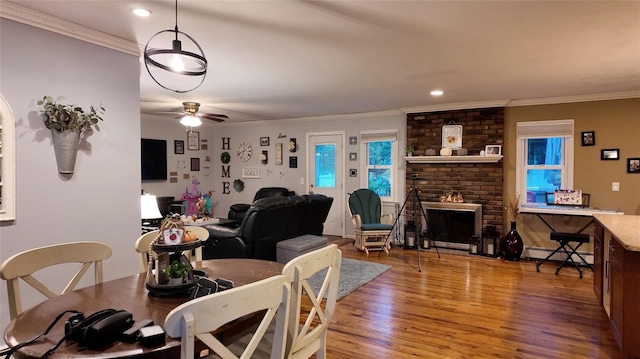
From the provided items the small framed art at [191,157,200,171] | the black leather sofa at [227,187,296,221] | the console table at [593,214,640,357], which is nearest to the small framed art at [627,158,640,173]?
the console table at [593,214,640,357]

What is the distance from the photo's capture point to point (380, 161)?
6.91 m

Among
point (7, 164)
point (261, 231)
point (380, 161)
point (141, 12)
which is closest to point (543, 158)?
point (380, 161)

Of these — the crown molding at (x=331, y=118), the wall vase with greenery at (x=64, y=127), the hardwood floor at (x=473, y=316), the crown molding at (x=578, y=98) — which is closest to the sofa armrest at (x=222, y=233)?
the hardwood floor at (x=473, y=316)

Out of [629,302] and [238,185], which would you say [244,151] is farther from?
[629,302]

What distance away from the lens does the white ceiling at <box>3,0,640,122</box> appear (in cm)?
241

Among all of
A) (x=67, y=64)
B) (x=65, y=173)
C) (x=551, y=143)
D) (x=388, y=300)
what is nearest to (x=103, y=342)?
(x=65, y=173)

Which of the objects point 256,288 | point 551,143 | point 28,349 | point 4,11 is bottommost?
point 28,349

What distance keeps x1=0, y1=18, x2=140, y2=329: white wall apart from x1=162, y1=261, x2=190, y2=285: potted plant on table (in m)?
1.41

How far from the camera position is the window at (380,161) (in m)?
6.77

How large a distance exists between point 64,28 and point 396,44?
242cm

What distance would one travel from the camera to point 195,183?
324 inches

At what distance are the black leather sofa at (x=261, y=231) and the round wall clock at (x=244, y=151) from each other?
3525mm

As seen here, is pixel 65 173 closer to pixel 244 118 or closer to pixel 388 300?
pixel 388 300

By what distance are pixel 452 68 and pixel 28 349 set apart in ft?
12.4
